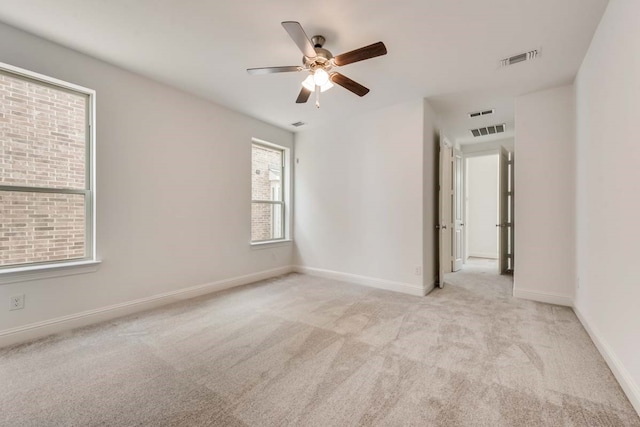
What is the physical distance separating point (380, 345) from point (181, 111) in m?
3.62

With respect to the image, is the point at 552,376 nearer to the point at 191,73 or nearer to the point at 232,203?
the point at 232,203

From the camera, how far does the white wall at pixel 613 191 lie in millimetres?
1666

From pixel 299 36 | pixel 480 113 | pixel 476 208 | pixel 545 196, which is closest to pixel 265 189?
pixel 299 36

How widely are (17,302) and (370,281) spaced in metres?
3.92

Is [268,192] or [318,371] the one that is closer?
[318,371]

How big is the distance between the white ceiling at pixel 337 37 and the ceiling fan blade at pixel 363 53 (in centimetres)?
29

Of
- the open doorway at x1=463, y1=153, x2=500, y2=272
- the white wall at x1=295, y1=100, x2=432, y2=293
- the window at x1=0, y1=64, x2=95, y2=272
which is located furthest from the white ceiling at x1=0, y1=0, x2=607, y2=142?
the open doorway at x1=463, y1=153, x2=500, y2=272

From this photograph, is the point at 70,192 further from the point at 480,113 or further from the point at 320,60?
the point at 480,113

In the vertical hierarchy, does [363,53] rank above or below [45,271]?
above

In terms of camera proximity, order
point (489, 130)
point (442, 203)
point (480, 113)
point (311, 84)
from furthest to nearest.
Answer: point (489, 130), point (480, 113), point (442, 203), point (311, 84)

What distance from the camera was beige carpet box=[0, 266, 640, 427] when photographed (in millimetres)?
1538

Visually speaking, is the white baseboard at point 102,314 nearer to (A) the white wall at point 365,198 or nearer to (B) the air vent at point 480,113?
(A) the white wall at point 365,198

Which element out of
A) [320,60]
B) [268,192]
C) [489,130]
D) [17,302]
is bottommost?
[17,302]

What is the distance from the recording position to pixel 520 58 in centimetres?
272
